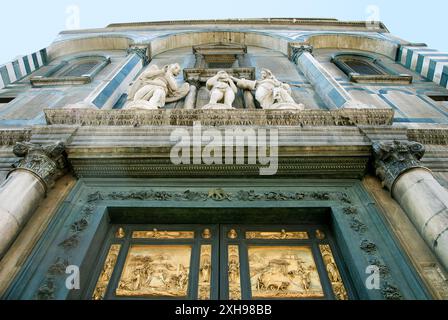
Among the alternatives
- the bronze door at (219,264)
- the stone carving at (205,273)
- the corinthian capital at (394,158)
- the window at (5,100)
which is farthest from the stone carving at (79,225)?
the window at (5,100)

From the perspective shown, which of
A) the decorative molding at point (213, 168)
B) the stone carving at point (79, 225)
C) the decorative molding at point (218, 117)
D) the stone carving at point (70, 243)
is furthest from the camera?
the decorative molding at point (218, 117)

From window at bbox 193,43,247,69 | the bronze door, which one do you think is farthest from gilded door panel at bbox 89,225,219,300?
window at bbox 193,43,247,69

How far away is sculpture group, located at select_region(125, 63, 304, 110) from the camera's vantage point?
705 centimetres

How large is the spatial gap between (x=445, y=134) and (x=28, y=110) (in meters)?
8.11

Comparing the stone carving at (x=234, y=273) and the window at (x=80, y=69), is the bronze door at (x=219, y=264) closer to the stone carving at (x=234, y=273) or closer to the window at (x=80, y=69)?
the stone carving at (x=234, y=273)

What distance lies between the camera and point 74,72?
11242 millimetres

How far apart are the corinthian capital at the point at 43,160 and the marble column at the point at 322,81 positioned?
4.77m

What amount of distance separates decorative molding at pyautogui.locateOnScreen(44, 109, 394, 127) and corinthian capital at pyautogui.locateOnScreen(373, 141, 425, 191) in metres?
0.87

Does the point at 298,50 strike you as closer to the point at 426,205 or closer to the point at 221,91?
the point at 221,91

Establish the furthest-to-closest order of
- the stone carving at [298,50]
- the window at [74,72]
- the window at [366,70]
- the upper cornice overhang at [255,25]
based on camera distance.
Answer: the upper cornice overhang at [255,25], the stone carving at [298,50], the window at [366,70], the window at [74,72]

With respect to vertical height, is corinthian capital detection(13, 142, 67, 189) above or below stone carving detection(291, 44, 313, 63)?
below

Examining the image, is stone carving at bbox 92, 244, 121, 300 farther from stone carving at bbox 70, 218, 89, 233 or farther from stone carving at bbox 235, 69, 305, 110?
Answer: stone carving at bbox 235, 69, 305, 110

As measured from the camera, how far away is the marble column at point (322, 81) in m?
7.11

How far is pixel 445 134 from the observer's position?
640 cm
